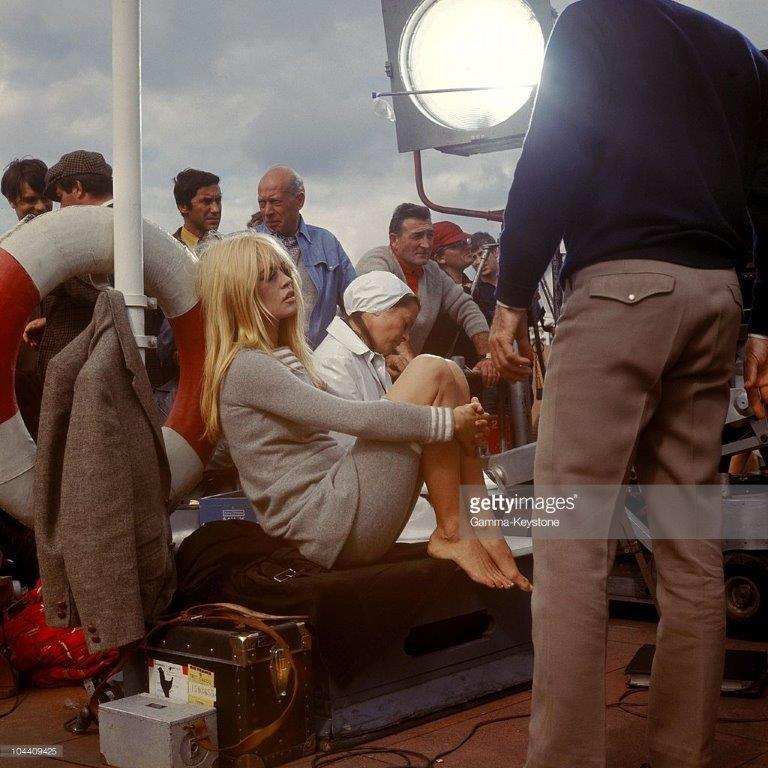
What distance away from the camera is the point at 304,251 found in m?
3.93

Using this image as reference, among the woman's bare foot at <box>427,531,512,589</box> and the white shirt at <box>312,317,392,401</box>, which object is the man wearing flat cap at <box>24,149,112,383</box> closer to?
the white shirt at <box>312,317,392,401</box>

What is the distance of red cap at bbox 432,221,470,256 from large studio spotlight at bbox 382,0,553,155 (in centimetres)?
218

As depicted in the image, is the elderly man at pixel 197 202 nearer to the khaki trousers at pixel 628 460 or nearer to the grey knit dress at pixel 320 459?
the grey knit dress at pixel 320 459

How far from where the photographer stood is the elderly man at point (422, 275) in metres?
4.02

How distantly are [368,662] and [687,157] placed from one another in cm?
122

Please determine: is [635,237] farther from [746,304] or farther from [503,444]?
[503,444]

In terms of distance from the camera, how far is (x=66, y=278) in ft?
8.54

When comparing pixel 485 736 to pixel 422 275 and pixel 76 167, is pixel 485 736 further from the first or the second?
pixel 422 275

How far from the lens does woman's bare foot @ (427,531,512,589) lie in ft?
7.36

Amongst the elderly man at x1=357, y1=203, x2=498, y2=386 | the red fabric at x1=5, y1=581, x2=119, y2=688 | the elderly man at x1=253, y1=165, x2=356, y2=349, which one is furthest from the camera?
the elderly man at x1=357, y1=203, x2=498, y2=386

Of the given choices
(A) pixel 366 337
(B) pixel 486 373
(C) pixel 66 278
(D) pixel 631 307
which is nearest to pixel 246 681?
(D) pixel 631 307

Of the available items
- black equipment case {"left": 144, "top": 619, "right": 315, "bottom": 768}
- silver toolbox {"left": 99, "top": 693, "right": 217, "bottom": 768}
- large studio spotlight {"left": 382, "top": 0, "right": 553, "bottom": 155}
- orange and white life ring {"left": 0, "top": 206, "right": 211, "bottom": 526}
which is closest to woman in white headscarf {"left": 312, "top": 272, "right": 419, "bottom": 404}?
orange and white life ring {"left": 0, "top": 206, "right": 211, "bottom": 526}

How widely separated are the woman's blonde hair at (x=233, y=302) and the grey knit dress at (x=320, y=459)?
0.16ft

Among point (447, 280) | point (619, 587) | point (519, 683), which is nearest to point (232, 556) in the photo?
point (519, 683)
